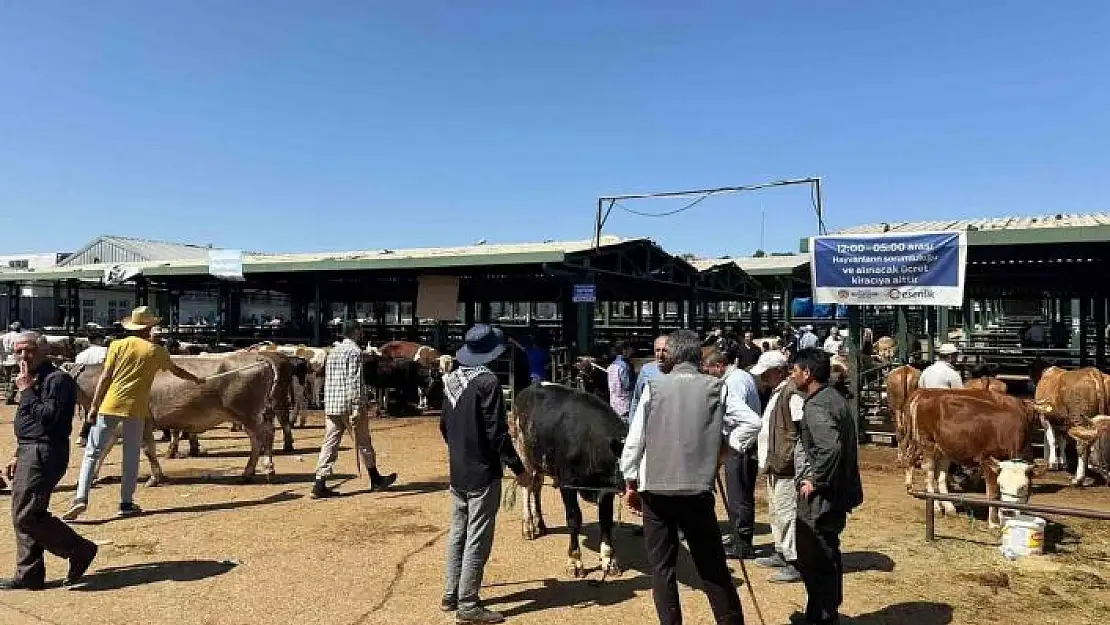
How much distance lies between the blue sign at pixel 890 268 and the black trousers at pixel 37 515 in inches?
388

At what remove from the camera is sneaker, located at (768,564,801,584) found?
5742 millimetres

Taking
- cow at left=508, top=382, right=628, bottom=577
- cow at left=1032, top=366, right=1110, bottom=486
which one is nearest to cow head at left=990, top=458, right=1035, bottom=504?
cow at left=508, top=382, right=628, bottom=577

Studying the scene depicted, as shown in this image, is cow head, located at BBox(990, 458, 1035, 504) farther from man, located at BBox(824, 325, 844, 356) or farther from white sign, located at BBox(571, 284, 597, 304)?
man, located at BBox(824, 325, 844, 356)

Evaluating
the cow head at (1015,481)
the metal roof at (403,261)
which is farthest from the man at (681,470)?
the metal roof at (403,261)

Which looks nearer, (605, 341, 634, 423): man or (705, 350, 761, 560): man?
(705, 350, 761, 560): man

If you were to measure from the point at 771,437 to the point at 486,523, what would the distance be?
2.29 m

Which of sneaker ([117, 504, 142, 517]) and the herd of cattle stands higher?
the herd of cattle

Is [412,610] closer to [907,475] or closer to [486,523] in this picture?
[486,523]

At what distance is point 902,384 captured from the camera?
11.4 m

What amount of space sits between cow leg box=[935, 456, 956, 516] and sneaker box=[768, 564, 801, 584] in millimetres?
3026

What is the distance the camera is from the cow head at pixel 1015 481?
22.6 feet

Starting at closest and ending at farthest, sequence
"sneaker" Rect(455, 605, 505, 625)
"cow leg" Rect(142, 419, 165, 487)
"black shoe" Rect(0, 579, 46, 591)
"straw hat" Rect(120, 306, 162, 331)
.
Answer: "sneaker" Rect(455, 605, 505, 625)
"black shoe" Rect(0, 579, 46, 591)
"straw hat" Rect(120, 306, 162, 331)
"cow leg" Rect(142, 419, 165, 487)

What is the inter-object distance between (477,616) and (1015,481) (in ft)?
16.7

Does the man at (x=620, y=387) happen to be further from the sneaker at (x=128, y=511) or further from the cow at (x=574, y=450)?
the sneaker at (x=128, y=511)
